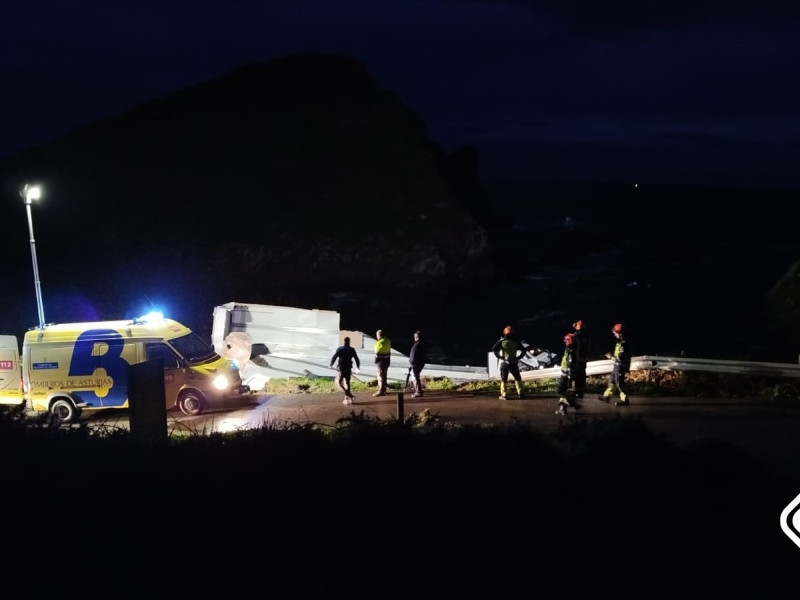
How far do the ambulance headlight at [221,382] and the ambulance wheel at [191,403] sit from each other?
0.38m

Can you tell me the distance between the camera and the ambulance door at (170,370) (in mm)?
14898

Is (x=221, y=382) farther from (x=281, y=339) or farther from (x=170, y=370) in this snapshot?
(x=281, y=339)

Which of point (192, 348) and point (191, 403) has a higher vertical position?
point (192, 348)

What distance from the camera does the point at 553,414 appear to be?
13164 mm

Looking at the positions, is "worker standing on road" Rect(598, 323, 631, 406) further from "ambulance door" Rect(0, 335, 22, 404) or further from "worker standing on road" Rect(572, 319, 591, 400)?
"ambulance door" Rect(0, 335, 22, 404)

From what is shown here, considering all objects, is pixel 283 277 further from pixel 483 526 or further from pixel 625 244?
pixel 483 526

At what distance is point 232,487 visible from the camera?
6.06 meters

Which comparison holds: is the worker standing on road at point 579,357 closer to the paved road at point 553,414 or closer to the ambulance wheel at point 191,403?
the paved road at point 553,414

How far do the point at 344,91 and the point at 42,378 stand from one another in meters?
95.6

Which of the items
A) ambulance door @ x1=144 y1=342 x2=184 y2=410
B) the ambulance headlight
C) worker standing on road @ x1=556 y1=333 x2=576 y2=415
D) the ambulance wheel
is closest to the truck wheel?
ambulance door @ x1=144 y1=342 x2=184 y2=410

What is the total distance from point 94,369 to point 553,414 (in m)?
9.09

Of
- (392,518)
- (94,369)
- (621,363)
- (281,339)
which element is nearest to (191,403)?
(94,369)

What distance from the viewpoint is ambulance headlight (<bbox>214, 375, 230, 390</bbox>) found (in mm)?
15305

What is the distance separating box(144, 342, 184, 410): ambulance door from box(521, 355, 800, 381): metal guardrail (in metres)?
8.48
